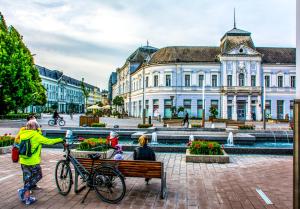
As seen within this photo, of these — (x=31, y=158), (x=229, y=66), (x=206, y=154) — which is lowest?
(x=206, y=154)

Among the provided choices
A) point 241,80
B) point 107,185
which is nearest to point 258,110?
point 241,80

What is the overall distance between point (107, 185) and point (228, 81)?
4727cm

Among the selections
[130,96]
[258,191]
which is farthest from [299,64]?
[130,96]

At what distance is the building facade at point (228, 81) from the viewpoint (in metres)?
50.3

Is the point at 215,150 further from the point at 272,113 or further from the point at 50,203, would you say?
the point at 272,113

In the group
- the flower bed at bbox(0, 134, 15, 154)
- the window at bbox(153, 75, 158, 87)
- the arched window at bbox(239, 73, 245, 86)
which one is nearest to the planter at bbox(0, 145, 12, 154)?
the flower bed at bbox(0, 134, 15, 154)

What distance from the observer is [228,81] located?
51188mm

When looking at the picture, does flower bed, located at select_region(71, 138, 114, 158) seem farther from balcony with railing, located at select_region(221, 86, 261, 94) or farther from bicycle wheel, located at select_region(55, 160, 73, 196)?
balcony with railing, located at select_region(221, 86, 261, 94)

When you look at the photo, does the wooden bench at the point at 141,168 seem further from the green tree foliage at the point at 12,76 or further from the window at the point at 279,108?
the window at the point at 279,108

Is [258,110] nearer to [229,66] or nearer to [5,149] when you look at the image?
[229,66]

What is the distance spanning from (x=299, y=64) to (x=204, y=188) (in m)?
5.27

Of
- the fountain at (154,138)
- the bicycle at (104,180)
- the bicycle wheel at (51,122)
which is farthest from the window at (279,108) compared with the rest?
the bicycle at (104,180)

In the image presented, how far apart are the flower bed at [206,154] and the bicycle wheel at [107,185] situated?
17.7ft

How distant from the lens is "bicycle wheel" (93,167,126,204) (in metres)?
6.29
